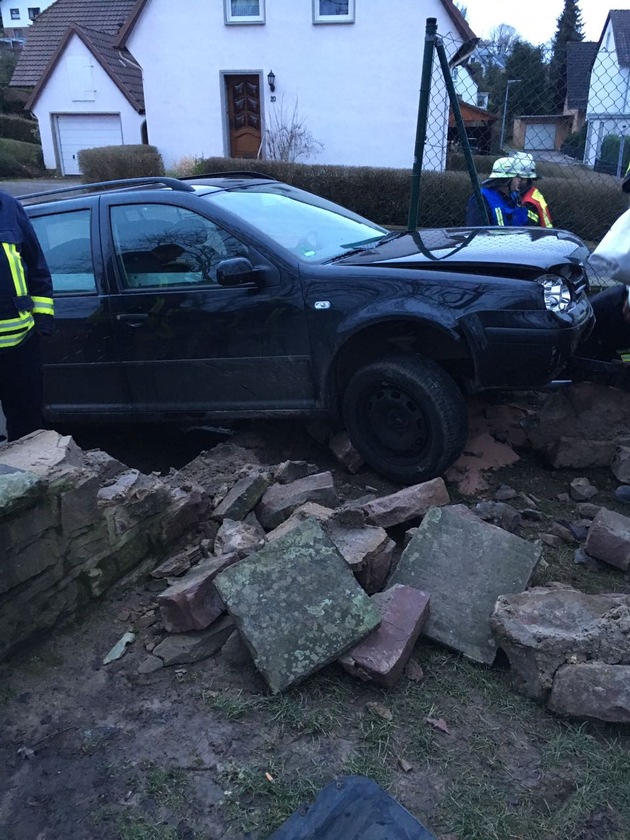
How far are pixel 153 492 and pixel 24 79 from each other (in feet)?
123

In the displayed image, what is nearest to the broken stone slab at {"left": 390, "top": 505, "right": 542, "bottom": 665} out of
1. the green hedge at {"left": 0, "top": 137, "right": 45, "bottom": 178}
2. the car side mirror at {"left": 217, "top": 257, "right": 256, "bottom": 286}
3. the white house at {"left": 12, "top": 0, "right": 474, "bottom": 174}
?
the car side mirror at {"left": 217, "top": 257, "right": 256, "bottom": 286}

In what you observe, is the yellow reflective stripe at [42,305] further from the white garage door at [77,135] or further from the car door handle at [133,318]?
the white garage door at [77,135]

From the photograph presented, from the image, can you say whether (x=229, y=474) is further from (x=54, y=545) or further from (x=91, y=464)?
(x=54, y=545)

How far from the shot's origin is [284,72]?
65.6ft

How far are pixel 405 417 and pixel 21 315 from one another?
2.19 metres

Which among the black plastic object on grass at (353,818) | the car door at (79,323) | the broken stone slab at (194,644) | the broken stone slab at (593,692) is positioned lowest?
the broken stone slab at (194,644)

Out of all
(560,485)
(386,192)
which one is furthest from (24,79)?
(560,485)

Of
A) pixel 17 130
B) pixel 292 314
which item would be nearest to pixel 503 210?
pixel 292 314

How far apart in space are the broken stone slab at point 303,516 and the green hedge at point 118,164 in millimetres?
16140

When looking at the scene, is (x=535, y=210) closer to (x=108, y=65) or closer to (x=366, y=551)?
(x=366, y=551)

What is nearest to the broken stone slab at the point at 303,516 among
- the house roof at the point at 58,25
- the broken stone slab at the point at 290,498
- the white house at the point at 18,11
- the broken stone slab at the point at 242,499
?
the broken stone slab at the point at 290,498

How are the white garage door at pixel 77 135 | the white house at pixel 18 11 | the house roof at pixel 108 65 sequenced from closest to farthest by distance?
the house roof at pixel 108 65 < the white garage door at pixel 77 135 < the white house at pixel 18 11

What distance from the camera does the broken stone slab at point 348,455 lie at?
4.42 metres

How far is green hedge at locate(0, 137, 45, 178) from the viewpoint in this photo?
1105 inches
